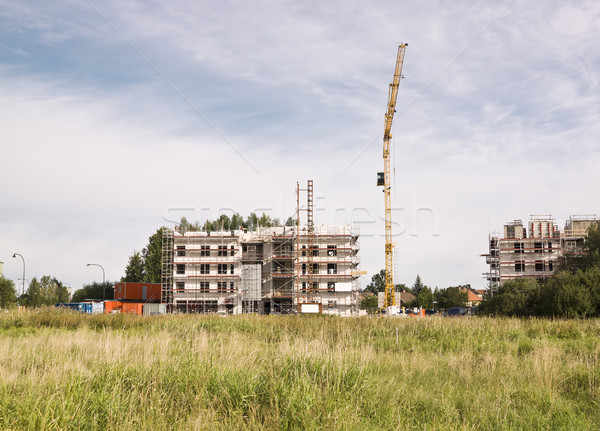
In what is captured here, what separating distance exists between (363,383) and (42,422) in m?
5.20

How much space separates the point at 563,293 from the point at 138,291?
69587 millimetres

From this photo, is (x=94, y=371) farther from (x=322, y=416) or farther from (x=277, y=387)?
(x=322, y=416)

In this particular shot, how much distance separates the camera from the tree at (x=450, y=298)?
10484 centimetres

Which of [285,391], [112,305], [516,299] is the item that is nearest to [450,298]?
[516,299]

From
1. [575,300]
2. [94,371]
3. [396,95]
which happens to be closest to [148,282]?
[396,95]

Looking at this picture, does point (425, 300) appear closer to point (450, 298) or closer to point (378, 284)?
point (450, 298)

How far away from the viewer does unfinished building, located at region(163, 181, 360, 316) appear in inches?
3206

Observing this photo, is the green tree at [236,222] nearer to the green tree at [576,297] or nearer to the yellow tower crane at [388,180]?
the yellow tower crane at [388,180]

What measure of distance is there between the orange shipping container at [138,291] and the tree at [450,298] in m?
56.8

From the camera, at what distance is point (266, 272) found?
86.0 m

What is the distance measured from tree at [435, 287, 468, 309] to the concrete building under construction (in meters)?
19.9

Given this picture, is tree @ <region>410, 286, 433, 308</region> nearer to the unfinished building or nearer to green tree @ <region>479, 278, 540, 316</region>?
the unfinished building

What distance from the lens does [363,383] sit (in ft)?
30.5

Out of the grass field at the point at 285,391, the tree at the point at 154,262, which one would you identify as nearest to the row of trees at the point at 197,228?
the tree at the point at 154,262
